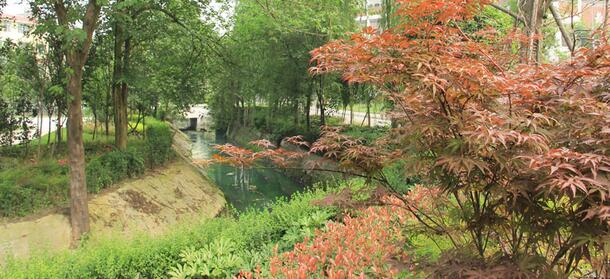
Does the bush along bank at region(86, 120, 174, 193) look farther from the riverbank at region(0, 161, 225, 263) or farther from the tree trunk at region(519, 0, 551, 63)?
the tree trunk at region(519, 0, 551, 63)

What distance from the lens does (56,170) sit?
839 centimetres

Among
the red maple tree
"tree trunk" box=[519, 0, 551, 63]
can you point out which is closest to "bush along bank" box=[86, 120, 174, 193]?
the red maple tree

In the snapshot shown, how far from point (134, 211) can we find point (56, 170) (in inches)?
66.4

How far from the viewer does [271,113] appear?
22.4 meters

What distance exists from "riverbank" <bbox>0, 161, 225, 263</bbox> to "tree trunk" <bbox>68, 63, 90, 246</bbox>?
201 mm

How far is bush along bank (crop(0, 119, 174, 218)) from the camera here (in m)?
7.09

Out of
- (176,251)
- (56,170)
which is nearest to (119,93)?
(56,170)

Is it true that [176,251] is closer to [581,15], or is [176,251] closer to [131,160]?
[131,160]

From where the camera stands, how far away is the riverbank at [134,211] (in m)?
6.65

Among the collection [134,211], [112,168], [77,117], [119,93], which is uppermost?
[119,93]

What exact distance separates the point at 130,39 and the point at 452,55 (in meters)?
9.74

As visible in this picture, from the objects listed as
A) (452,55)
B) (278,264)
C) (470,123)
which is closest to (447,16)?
(452,55)

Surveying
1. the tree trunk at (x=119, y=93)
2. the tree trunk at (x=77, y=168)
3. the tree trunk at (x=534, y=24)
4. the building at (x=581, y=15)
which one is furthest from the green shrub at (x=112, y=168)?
the building at (x=581, y=15)

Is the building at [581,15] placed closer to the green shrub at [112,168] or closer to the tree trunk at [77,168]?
the tree trunk at [77,168]
